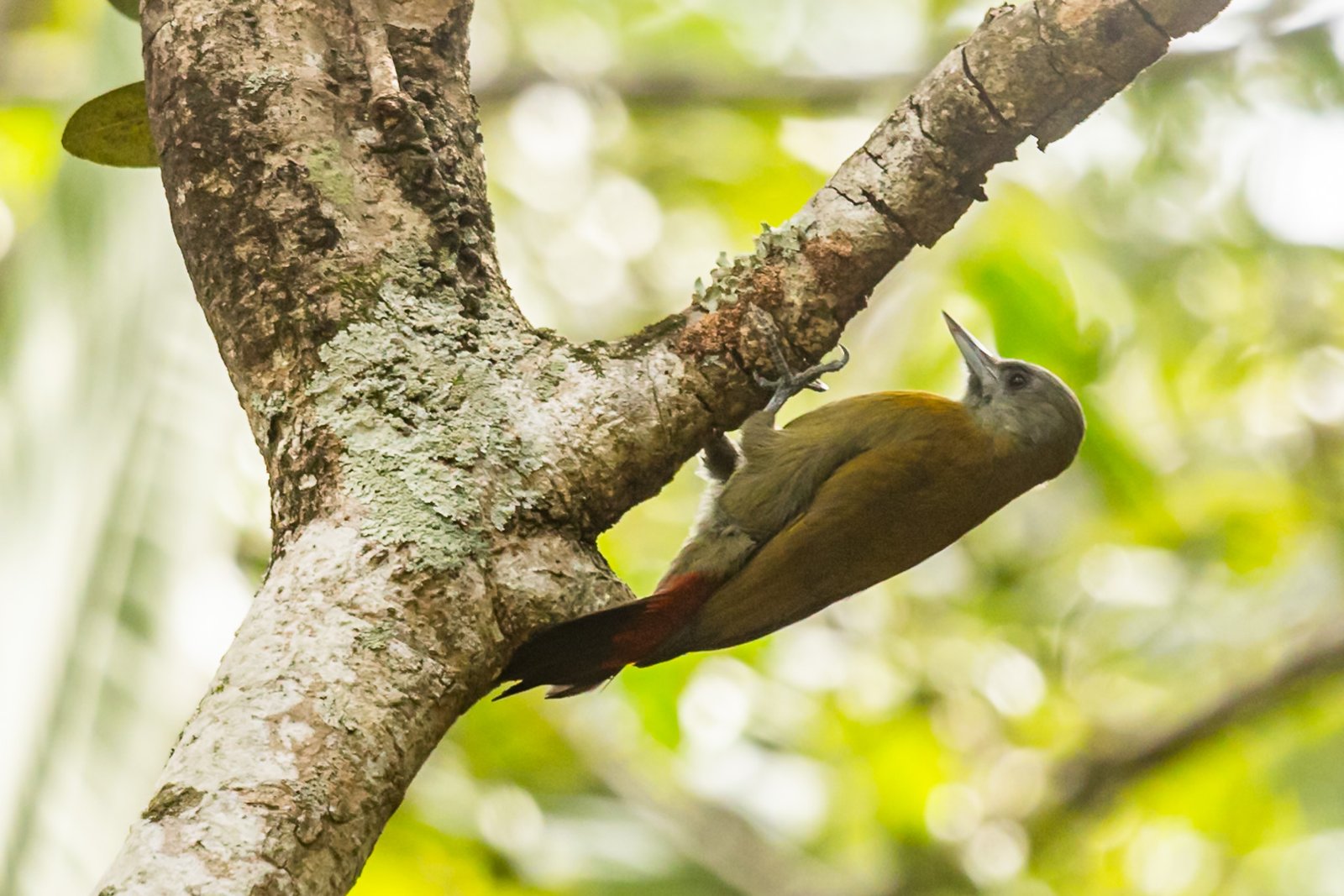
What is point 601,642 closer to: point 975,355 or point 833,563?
point 833,563

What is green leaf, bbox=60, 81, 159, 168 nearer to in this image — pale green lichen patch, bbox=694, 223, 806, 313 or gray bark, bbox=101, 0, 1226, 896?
gray bark, bbox=101, 0, 1226, 896

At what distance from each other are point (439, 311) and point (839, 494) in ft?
3.93

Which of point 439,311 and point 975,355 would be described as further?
point 975,355

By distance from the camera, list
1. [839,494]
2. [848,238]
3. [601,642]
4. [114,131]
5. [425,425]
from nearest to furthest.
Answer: [425,425], [848,238], [601,642], [114,131], [839,494]

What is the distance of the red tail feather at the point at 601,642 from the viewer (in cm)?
176

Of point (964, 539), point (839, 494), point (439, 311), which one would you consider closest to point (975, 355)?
point (839, 494)

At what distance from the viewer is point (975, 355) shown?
3502mm

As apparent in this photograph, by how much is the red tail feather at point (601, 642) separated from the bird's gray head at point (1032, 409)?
1051 millimetres

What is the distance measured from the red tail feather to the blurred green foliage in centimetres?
99

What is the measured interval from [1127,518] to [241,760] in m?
3.60

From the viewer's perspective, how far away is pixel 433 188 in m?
1.96

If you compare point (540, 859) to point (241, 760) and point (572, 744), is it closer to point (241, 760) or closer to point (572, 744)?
point (572, 744)

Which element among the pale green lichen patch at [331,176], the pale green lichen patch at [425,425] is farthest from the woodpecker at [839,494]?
the pale green lichen patch at [331,176]

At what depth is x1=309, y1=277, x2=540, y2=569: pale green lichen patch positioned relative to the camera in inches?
62.2
